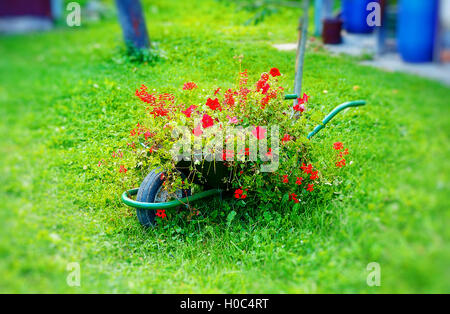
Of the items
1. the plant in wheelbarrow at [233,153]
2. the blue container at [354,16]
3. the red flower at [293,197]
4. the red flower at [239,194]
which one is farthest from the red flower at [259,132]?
the blue container at [354,16]

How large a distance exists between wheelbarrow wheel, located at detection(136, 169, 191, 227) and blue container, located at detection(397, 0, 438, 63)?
7.20 ft

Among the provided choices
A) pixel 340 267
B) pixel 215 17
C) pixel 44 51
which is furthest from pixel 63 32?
pixel 340 267

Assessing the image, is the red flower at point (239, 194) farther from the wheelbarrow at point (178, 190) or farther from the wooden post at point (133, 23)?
the wooden post at point (133, 23)

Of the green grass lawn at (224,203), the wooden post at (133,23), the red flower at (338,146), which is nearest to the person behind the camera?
the green grass lawn at (224,203)

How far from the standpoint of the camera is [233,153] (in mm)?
2955

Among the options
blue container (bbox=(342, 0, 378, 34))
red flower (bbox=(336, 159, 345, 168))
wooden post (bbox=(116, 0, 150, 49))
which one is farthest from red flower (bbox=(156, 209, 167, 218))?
blue container (bbox=(342, 0, 378, 34))

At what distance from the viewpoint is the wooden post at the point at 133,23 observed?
5207 mm

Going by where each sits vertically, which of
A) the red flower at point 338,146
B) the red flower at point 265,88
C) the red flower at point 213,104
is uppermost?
the red flower at point 265,88

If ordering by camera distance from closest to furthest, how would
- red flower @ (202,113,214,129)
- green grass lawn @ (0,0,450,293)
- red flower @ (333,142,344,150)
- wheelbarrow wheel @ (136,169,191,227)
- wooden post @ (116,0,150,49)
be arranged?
green grass lawn @ (0,0,450,293), red flower @ (202,113,214,129), wheelbarrow wheel @ (136,169,191,227), red flower @ (333,142,344,150), wooden post @ (116,0,150,49)

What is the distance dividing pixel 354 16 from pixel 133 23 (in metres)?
3.33

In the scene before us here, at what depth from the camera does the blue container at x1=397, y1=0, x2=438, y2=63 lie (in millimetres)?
3426

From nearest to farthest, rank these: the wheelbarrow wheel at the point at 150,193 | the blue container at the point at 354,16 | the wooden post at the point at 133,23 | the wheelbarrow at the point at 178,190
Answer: the wheelbarrow at the point at 178,190 < the wheelbarrow wheel at the point at 150,193 < the wooden post at the point at 133,23 < the blue container at the point at 354,16

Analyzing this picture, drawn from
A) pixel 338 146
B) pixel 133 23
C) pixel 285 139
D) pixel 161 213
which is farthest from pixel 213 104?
pixel 133 23

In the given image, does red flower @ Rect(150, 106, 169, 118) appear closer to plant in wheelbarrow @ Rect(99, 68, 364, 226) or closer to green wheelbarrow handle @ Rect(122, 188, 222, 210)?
plant in wheelbarrow @ Rect(99, 68, 364, 226)
